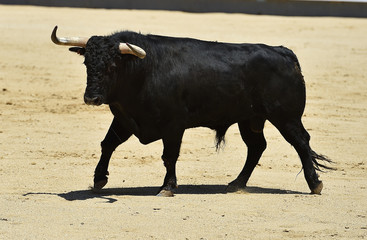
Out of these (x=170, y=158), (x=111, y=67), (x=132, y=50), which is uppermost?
(x=132, y=50)

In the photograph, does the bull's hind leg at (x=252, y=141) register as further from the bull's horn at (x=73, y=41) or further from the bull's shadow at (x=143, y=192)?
the bull's horn at (x=73, y=41)

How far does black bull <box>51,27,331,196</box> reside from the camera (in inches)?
375

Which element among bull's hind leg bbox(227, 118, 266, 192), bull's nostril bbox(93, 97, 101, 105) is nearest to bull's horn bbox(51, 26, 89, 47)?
bull's nostril bbox(93, 97, 101, 105)

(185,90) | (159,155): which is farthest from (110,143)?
(159,155)

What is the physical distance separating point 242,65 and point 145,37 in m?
1.07

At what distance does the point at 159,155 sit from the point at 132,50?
3274 millimetres

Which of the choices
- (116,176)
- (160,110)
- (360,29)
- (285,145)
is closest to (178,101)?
(160,110)

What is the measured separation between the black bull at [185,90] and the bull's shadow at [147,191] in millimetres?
146

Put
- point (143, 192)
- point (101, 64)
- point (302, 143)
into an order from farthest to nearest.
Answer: point (302, 143), point (143, 192), point (101, 64)

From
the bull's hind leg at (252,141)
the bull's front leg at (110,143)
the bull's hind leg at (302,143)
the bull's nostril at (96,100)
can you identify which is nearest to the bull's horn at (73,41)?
the bull's nostril at (96,100)

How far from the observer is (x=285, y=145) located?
1342 cm

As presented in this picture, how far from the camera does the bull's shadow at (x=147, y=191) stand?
9.56 m

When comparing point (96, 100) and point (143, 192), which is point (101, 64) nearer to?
point (96, 100)

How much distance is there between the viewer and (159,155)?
12.4 meters
